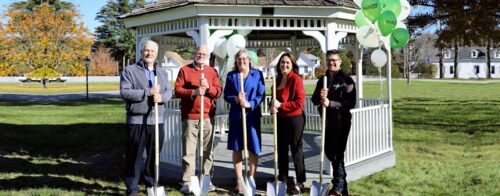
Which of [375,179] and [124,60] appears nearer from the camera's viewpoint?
[375,179]

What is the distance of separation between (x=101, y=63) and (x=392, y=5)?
64.2m

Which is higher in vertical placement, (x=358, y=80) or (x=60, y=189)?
(x=358, y=80)

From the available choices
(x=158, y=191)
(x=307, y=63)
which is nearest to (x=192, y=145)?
(x=158, y=191)

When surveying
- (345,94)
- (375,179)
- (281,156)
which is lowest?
(375,179)

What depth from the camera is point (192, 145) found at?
591 centimetres

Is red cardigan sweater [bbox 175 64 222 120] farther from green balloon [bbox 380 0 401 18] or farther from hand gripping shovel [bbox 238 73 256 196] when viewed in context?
green balloon [bbox 380 0 401 18]

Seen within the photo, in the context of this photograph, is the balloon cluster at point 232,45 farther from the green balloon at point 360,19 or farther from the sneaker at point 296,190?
the sneaker at point 296,190

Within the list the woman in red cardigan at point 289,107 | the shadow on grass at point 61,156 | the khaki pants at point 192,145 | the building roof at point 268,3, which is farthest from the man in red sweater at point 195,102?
the building roof at point 268,3

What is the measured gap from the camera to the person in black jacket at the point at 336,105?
18.6ft

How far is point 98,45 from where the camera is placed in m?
66.4

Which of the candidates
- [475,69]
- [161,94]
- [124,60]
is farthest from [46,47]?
[475,69]

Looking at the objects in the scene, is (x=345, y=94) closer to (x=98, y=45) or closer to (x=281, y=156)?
(x=281, y=156)

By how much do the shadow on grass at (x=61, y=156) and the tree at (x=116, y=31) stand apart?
156ft

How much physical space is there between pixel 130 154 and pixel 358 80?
6148mm
